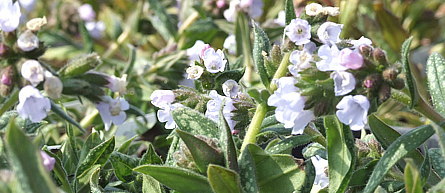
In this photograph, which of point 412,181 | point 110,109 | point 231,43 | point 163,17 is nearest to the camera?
point 412,181

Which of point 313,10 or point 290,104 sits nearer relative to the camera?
point 290,104

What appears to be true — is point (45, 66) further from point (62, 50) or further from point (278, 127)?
point (62, 50)

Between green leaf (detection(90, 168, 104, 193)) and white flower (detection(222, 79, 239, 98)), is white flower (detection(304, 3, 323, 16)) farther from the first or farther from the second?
green leaf (detection(90, 168, 104, 193))

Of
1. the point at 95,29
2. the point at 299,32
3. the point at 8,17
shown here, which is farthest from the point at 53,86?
the point at 95,29

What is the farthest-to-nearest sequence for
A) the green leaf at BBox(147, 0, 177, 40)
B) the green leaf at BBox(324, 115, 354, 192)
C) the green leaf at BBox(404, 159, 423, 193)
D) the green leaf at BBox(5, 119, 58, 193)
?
the green leaf at BBox(147, 0, 177, 40), the green leaf at BBox(324, 115, 354, 192), the green leaf at BBox(404, 159, 423, 193), the green leaf at BBox(5, 119, 58, 193)

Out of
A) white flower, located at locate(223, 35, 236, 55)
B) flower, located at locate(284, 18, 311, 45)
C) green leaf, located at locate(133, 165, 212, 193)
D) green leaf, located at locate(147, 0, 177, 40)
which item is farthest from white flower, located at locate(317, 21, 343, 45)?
green leaf, located at locate(147, 0, 177, 40)

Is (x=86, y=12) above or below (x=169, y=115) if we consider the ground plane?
below

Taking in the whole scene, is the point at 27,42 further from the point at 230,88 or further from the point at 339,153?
the point at 339,153
